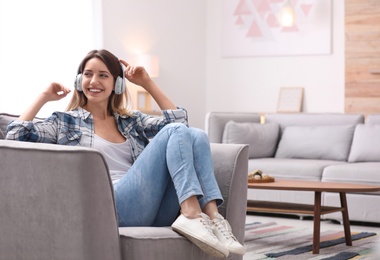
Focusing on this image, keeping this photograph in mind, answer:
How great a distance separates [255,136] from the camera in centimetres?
620

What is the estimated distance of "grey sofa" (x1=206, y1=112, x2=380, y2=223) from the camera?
5.30 metres

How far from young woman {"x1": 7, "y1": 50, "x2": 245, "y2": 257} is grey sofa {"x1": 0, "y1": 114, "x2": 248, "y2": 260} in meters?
0.17

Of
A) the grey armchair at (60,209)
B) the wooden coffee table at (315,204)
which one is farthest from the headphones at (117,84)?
the wooden coffee table at (315,204)

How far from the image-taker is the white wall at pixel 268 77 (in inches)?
→ 295

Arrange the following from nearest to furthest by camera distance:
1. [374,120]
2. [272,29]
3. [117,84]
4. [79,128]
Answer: [79,128]
[117,84]
[374,120]
[272,29]

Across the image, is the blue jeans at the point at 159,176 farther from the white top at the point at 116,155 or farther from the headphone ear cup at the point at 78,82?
the headphone ear cup at the point at 78,82

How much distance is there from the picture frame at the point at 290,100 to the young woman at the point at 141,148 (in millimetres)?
4626

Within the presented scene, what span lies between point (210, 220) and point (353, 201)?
297cm

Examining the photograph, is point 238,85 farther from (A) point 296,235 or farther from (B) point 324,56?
(A) point 296,235

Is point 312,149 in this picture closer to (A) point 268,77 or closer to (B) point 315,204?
(B) point 315,204

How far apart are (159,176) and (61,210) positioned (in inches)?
17.0

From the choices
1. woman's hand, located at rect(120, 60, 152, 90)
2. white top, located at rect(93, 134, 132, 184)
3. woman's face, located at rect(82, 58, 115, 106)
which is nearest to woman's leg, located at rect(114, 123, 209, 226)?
white top, located at rect(93, 134, 132, 184)

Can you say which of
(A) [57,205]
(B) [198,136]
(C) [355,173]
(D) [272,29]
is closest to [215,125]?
(C) [355,173]

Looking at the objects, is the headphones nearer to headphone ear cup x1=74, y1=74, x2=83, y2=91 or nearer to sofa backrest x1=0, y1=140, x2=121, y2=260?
headphone ear cup x1=74, y1=74, x2=83, y2=91
